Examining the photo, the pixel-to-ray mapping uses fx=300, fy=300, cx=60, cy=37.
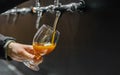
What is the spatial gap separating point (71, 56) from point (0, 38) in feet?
2.64

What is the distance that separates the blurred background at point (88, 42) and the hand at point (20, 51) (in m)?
0.46

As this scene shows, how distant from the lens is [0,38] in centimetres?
128

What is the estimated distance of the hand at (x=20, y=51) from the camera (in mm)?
1202

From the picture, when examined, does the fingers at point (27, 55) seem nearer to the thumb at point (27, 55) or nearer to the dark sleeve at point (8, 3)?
the thumb at point (27, 55)

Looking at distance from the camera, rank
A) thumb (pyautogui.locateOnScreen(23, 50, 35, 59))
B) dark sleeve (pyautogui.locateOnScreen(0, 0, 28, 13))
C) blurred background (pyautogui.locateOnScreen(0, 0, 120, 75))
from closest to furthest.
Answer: dark sleeve (pyautogui.locateOnScreen(0, 0, 28, 13)) → thumb (pyautogui.locateOnScreen(23, 50, 35, 59)) → blurred background (pyautogui.locateOnScreen(0, 0, 120, 75))

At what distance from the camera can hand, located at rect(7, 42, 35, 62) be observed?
1202 millimetres

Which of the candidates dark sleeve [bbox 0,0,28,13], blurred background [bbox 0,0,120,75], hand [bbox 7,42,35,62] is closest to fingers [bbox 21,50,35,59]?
hand [bbox 7,42,35,62]

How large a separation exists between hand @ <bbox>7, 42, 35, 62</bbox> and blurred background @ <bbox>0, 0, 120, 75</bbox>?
0.46 metres

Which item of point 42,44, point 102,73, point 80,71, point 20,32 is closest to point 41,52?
point 42,44

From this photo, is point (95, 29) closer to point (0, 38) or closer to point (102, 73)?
point (102, 73)

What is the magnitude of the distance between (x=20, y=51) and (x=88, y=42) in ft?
1.99

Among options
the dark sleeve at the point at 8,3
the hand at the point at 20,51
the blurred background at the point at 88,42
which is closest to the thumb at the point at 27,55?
the hand at the point at 20,51

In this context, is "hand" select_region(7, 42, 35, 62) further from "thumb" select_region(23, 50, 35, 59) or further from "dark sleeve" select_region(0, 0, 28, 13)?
"dark sleeve" select_region(0, 0, 28, 13)

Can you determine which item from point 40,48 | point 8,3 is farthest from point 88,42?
point 8,3
